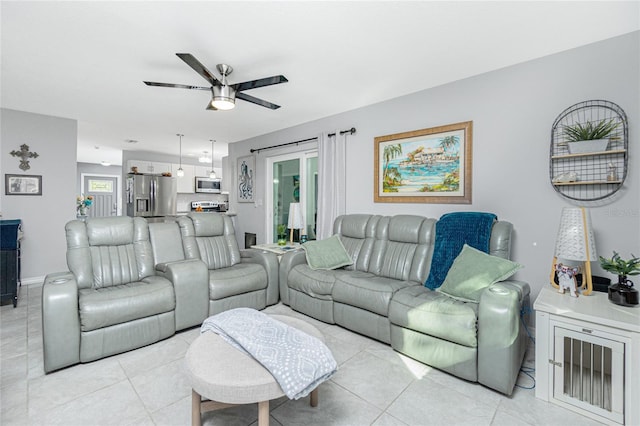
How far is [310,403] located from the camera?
1.78 metres

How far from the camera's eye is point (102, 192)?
9.80 m

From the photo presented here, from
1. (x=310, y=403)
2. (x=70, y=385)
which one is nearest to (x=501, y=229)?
(x=310, y=403)

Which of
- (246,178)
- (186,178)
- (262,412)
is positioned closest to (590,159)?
(262,412)

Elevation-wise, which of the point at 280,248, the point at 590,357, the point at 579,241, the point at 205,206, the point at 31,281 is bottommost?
the point at 31,281

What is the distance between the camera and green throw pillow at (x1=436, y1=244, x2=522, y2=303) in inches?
85.4

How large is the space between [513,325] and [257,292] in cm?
241

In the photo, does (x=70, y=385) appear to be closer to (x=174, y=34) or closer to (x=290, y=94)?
(x=174, y=34)

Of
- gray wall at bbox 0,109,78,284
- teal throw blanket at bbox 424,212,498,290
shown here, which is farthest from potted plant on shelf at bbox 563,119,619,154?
gray wall at bbox 0,109,78,284

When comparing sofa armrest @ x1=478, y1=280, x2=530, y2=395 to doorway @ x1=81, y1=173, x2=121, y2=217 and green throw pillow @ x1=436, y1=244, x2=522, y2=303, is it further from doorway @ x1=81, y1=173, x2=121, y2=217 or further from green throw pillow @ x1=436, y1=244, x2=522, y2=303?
doorway @ x1=81, y1=173, x2=121, y2=217

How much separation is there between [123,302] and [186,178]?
6.20m

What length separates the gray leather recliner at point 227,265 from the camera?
301 centimetres

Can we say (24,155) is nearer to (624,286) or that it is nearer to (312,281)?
(312,281)

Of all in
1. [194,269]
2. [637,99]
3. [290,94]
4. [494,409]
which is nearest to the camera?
[494,409]

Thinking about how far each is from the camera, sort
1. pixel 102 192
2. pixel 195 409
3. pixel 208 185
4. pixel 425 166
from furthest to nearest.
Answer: pixel 102 192 → pixel 208 185 → pixel 425 166 → pixel 195 409
